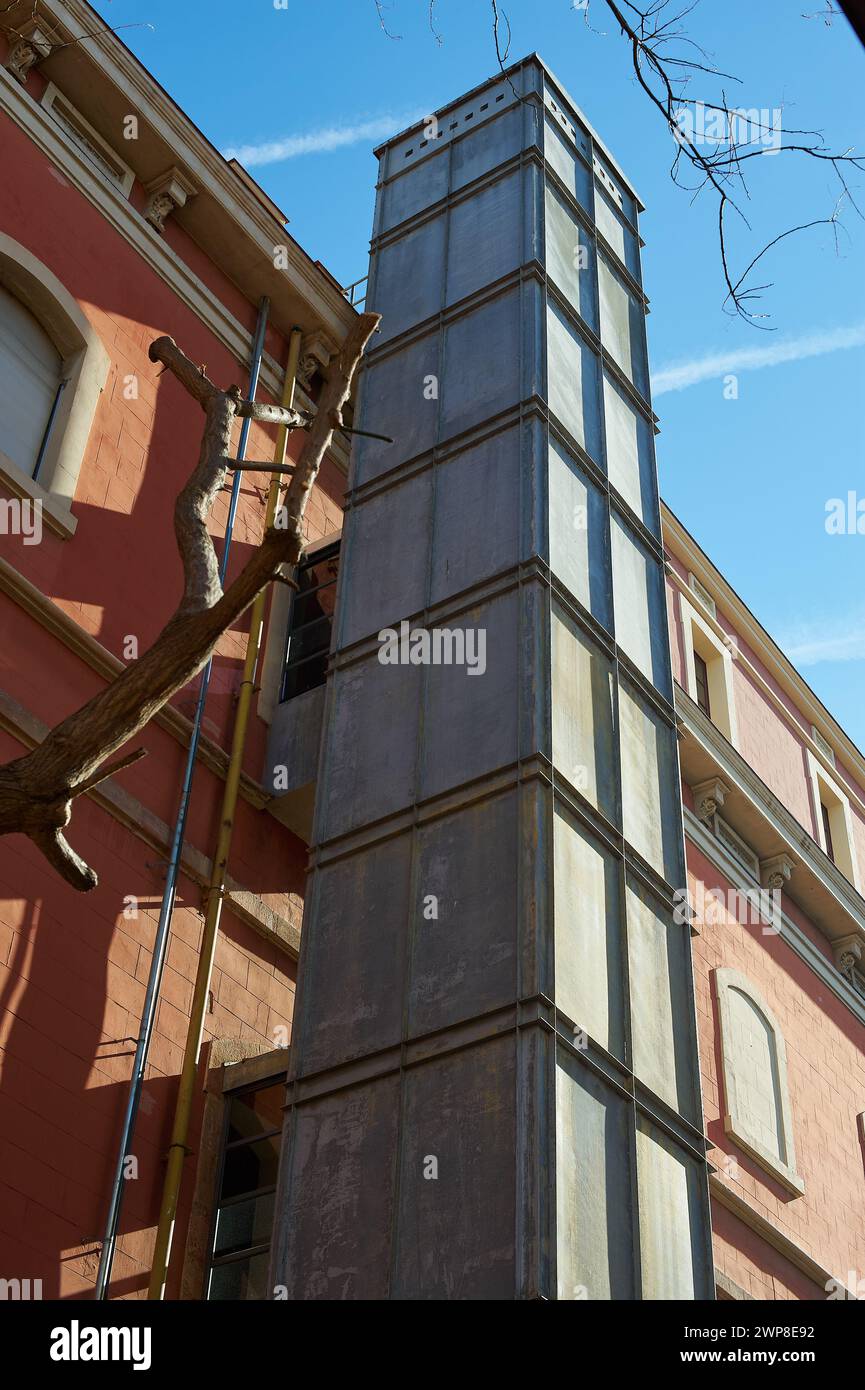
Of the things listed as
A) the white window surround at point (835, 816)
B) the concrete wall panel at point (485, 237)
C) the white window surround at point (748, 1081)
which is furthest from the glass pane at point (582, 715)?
the white window surround at point (835, 816)

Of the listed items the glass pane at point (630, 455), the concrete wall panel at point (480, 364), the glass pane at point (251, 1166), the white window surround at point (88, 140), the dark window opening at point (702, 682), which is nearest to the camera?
the glass pane at point (251, 1166)

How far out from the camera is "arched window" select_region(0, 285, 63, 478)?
14.1 m

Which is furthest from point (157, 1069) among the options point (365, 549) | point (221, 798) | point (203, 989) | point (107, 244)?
point (107, 244)

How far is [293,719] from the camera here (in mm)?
15117

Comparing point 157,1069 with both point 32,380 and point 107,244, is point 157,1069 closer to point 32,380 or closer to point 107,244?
point 32,380

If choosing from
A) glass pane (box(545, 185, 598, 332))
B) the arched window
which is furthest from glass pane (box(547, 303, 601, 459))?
the arched window

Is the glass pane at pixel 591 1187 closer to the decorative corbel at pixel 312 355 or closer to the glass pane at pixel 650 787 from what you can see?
the glass pane at pixel 650 787

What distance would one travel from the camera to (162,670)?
7.90 m

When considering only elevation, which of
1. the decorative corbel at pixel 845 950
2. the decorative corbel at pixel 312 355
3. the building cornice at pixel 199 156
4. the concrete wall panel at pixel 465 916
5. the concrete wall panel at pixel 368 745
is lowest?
the concrete wall panel at pixel 465 916

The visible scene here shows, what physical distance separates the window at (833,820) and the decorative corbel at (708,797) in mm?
4299

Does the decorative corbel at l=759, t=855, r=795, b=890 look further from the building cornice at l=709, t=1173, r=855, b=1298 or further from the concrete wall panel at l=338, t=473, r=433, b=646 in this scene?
the concrete wall panel at l=338, t=473, r=433, b=646

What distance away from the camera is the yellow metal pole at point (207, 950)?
1150 cm

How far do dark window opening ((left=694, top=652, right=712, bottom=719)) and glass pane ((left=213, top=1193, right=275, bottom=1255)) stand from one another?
11596mm
